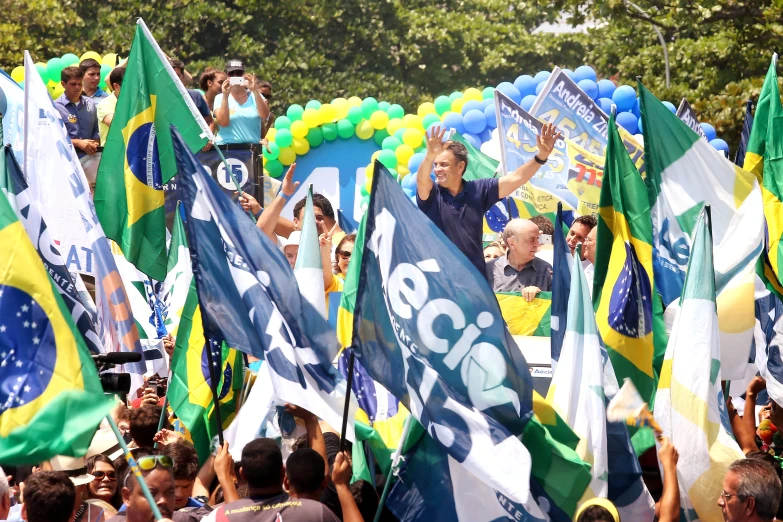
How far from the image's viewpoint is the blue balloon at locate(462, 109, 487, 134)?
14.6 meters

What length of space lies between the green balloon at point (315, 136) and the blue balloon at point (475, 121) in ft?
9.83

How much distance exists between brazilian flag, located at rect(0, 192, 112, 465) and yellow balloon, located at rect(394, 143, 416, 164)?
1087 cm

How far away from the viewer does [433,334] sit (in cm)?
559

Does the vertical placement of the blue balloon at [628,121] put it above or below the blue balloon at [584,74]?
below

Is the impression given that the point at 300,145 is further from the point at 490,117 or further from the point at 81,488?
the point at 81,488

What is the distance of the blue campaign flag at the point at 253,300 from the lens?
6031 millimetres

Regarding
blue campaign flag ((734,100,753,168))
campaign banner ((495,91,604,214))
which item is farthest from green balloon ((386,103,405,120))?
blue campaign flag ((734,100,753,168))

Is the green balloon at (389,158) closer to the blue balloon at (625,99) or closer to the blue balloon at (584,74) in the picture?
the blue balloon at (584,74)

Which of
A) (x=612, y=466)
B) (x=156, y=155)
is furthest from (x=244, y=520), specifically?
(x=156, y=155)

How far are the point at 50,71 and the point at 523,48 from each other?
1859 centimetres

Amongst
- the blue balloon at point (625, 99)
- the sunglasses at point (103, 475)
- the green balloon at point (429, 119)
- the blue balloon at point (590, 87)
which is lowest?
the green balloon at point (429, 119)

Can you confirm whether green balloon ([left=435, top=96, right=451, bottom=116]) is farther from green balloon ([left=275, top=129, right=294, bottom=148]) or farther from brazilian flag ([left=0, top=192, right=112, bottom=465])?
brazilian flag ([left=0, top=192, right=112, bottom=465])

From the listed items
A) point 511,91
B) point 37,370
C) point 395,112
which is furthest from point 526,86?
point 37,370

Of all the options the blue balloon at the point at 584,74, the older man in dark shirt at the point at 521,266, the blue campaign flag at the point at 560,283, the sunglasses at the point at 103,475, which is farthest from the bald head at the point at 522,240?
the blue balloon at the point at 584,74
